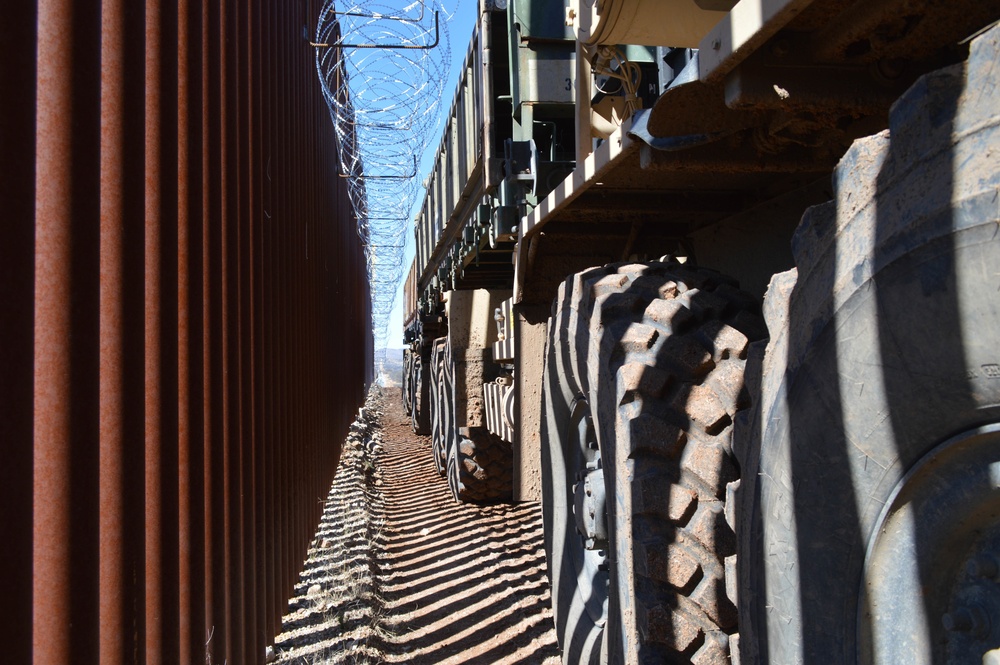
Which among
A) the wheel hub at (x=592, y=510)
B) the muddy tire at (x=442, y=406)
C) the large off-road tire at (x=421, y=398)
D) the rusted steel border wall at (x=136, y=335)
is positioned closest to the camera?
the rusted steel border wall at (x=136, y=335)

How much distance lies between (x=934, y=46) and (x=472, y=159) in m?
4.46

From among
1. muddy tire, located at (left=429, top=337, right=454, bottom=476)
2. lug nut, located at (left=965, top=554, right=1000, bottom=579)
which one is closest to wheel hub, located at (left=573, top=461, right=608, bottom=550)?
lug nut, located at (left=965, top=554, right=1000, bottom=579)

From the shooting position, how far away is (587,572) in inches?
125

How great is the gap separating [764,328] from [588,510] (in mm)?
898

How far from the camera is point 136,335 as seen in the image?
6.35ft

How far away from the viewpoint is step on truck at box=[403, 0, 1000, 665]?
4.03ft

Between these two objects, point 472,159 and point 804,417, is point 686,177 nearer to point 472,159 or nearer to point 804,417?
point 804,417

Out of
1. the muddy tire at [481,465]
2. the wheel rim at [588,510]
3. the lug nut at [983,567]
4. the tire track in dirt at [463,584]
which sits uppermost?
the lug nut at [983,567]

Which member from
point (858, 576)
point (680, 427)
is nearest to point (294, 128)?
point (680, 427)

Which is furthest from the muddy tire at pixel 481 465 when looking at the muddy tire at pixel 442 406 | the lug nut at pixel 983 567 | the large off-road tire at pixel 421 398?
the lug nut at pixel 983 567

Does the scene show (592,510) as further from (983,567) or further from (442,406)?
(442,406)

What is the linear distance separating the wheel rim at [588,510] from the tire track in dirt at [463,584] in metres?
1.51

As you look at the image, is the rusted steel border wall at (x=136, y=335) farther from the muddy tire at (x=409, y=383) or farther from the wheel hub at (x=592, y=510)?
the muddy tire at (x=409, y=383)

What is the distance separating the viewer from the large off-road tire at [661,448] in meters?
2.22
